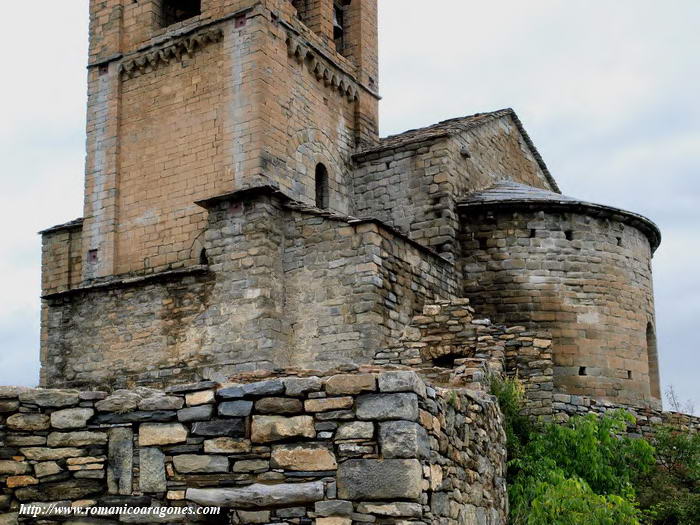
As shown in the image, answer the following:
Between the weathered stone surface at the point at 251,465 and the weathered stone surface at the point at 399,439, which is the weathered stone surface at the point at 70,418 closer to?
the weathered stone surface at the point at 251,465

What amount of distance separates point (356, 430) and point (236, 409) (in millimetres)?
777

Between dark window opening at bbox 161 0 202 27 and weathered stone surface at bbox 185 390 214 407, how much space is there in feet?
45.1

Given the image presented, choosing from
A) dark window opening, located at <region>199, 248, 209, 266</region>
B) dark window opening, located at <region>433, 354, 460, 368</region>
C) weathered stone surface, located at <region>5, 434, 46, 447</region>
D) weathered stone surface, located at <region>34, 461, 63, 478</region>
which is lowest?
weathered stone surface, located at <region>34, 461, 63, 478</region>

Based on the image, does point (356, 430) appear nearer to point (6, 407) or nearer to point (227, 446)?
point (227, 446)

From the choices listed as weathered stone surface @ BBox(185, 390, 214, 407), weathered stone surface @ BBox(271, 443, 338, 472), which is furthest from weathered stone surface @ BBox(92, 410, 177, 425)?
weathered stone surface @ BBox(271, 443, 338, 472)

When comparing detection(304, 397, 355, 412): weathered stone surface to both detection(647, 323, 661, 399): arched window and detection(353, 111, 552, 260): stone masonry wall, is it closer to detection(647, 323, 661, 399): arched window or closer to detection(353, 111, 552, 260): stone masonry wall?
detection(353, 111, 552, 260): stone masonry wall

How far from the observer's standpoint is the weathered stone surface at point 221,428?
617cm

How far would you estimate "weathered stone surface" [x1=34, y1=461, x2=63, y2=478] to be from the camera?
6.34 metres

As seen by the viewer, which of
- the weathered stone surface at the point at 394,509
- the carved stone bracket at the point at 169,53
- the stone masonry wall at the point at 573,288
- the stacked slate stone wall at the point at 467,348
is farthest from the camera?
the carved stone bracket at the point at 169,53

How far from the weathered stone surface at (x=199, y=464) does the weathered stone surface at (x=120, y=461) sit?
1.03ft

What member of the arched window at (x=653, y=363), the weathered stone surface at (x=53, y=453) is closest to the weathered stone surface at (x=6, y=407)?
the weathered stone surface at (x=53, y=453)

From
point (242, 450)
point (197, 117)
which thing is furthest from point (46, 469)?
point (197, 117)

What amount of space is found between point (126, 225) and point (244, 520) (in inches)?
485

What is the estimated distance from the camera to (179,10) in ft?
62.5
